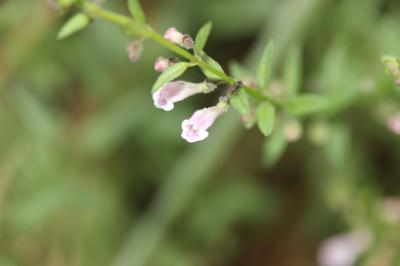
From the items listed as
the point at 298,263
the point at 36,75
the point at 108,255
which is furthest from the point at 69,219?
the point at 298,263

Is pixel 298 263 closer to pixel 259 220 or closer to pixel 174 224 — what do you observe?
pixel 259 220

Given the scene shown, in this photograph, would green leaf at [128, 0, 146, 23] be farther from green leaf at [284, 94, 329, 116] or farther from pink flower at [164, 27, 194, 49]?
green leaf at [284, 94, 329, 116]

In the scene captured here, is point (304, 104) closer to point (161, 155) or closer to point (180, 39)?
point (180, 39)

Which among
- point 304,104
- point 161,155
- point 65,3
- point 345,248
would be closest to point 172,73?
point 65,3

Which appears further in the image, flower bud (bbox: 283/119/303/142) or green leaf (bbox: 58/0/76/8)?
flower bud (bbox: 283/119/303/142)

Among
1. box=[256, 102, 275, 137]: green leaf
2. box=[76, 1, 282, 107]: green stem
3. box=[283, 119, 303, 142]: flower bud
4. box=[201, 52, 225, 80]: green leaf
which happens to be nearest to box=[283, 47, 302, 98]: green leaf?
box=[283, 119, 303, 142]: flower bud

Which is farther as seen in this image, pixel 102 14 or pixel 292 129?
pixel 292 129

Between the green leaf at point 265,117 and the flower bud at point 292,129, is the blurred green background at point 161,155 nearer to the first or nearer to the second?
the flower bud at point 292,129
